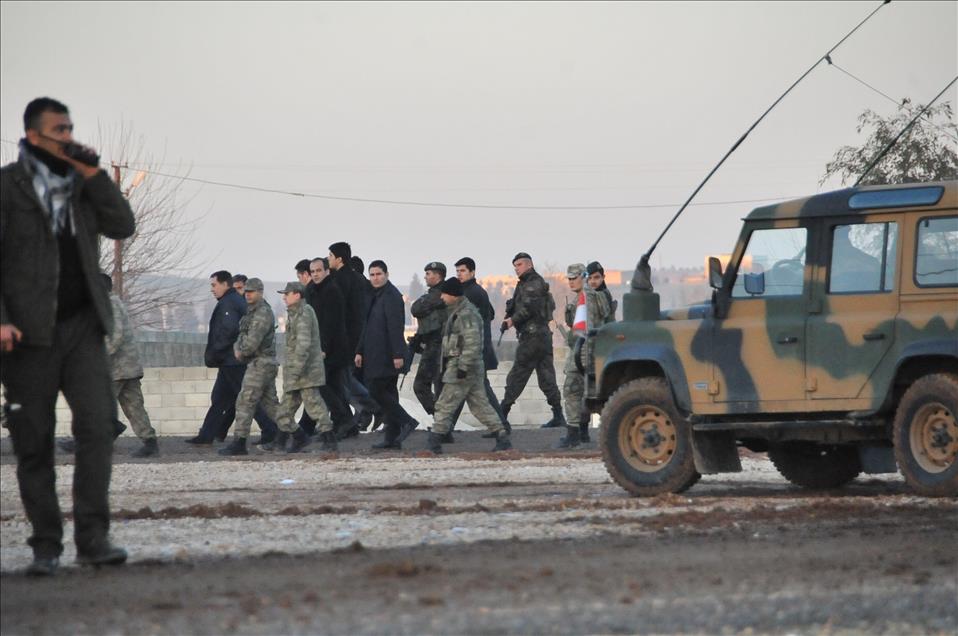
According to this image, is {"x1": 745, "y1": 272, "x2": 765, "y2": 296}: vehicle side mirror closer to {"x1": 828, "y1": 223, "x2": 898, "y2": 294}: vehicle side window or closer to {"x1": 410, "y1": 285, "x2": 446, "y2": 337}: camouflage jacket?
{"x1": 828, "y1": 223, "x2": 898, "y2": 294}: vehicle side window

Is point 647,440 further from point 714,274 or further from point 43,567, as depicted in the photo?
point 43,567

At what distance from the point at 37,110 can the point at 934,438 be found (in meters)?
5.94

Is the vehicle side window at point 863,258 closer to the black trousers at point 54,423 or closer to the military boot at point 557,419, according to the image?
the black trousers at point 54,423

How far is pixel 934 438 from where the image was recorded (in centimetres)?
1120

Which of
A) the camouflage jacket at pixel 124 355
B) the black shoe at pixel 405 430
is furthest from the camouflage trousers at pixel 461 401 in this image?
the camouflage jacket at pixel 124 355

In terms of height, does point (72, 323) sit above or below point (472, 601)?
above

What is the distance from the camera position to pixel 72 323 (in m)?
7.81

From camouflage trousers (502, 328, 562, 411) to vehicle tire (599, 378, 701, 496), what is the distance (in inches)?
305

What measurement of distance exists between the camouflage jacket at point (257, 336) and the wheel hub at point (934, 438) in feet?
28.3

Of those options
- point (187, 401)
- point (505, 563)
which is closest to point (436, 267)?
point (187, 401)

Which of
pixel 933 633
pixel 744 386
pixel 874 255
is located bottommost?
pixel 933 633

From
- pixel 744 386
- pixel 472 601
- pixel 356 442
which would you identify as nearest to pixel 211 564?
pixel 472 601

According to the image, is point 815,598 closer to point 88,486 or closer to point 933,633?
point 933,633

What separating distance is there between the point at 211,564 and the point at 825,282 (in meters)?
5.27
